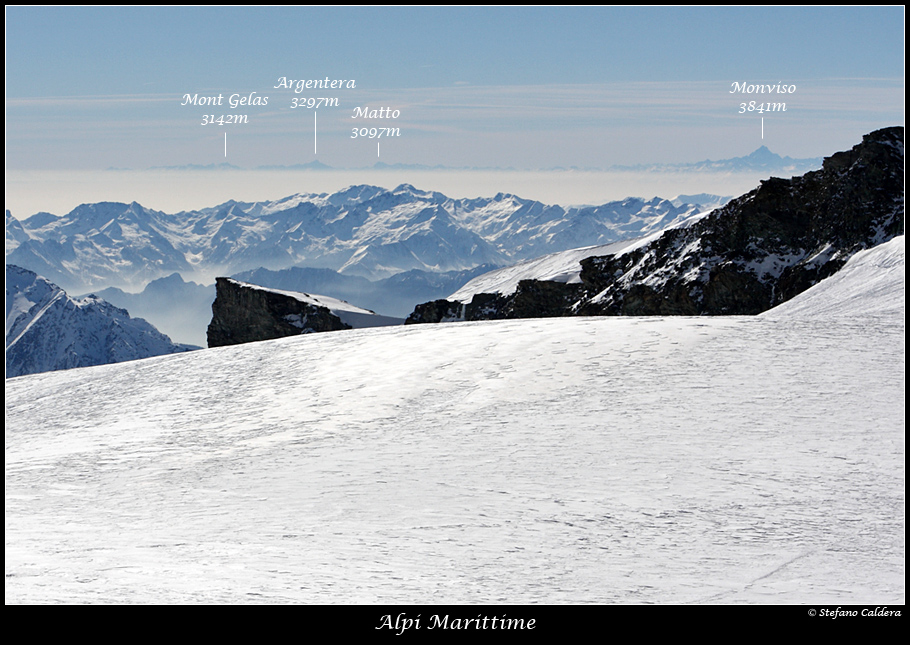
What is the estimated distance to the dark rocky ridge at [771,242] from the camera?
7606 centimetres

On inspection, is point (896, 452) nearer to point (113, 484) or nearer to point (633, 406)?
point (633, 406)

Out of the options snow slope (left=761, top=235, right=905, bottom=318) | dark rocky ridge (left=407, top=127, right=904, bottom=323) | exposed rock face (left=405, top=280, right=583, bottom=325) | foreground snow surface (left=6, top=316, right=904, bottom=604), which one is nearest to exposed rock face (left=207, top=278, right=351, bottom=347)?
exposed rock face (left=405, top=280, right=583, bottom=325)

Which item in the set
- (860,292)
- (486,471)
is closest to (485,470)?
(486,471)

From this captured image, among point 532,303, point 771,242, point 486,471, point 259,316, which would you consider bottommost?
point 486,471

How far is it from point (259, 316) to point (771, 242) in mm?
77765

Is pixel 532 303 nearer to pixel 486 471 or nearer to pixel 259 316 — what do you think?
pixel 259 316

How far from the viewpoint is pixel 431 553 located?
26.5ft

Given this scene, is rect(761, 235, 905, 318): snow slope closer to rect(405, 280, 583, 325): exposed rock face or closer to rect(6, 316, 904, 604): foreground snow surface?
rect(6, 316, 904, 604): foreground snow surface

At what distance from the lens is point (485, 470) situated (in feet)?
37.2

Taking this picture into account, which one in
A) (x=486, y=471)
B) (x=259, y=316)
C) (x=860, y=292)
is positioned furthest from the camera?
(x=259, y=316)

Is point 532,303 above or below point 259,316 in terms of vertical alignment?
above

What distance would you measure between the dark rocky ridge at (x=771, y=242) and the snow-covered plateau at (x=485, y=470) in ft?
194

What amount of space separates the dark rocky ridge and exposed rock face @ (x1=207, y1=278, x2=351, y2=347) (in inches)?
1638

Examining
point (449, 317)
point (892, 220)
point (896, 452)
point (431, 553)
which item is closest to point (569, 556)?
point (431, 553)
